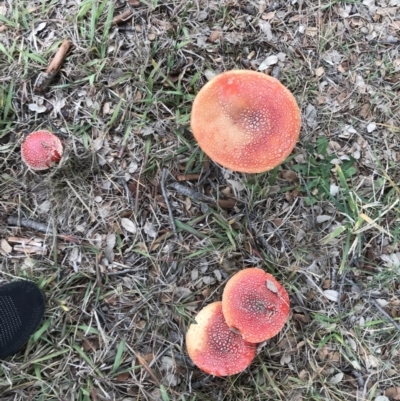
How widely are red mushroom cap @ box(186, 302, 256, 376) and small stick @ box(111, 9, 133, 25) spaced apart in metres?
2.36

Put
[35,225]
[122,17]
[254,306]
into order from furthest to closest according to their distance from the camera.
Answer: [122,17], [35,225], [254,306]

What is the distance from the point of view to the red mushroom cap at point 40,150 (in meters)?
3.42

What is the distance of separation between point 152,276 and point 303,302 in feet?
3.76

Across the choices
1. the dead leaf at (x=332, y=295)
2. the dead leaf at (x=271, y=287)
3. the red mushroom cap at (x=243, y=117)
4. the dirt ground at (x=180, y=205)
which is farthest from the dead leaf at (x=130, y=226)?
the dead leaf at (x=332, y=295)

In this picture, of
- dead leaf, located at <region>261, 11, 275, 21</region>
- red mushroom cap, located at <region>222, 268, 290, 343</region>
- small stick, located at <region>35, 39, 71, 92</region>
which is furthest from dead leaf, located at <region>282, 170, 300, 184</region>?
small stick, located at <region>35, 39, 71, 92</region>

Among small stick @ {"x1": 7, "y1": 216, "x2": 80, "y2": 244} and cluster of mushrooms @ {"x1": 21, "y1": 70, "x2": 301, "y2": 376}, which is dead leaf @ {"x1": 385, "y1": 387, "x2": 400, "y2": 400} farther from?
small stick @ {"x1": 7, "y1": 216, "x2": 80, "y2": 244}

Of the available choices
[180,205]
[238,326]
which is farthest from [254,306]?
[180,205]

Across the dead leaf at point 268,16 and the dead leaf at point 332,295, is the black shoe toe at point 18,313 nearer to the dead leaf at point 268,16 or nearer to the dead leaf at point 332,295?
the dead leaf at point 332,295

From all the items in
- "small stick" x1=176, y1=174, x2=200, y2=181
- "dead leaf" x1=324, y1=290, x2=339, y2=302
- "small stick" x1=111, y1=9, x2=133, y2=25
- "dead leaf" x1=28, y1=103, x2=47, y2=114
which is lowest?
"dead leaf" x1=324, y1=290, x2=339, y2=302

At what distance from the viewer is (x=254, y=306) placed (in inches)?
124

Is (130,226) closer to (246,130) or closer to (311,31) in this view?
(246,130)

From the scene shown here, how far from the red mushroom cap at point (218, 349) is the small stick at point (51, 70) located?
2.16m

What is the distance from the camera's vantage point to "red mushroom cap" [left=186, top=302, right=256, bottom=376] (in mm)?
3156

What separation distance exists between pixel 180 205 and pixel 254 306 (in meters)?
0.99
